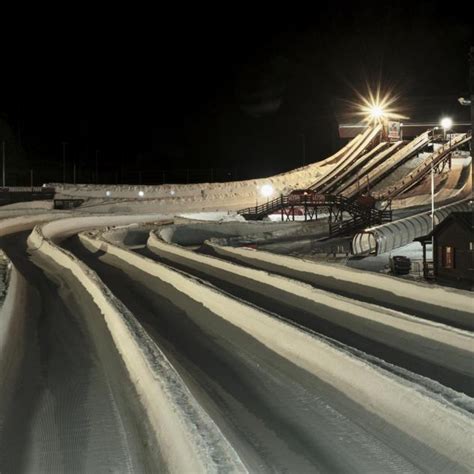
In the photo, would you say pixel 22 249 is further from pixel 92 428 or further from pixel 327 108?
pixel 327 108

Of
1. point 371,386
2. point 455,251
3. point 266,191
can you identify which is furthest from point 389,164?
point 371,386

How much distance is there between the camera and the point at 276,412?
909 centimetres

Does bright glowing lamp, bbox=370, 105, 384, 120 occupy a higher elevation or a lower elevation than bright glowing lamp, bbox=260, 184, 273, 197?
higher

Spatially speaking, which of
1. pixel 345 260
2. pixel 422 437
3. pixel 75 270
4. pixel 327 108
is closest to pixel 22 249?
pixel 75 270

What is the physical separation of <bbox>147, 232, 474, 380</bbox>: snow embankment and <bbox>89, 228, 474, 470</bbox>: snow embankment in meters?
2.13

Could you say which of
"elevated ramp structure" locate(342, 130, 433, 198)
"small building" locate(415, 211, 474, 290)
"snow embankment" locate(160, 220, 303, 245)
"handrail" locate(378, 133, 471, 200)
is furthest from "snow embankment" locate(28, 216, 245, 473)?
"elevated ramp structure" locate(342, 130, 433, 198)

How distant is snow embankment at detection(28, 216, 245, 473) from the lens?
6539 millimetres

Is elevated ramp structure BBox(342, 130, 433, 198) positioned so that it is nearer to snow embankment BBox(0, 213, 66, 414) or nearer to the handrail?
the handrail

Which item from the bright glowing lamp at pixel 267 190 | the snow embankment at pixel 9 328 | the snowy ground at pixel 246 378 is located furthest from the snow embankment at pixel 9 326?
the bright glowing lamp at pixel 267 190

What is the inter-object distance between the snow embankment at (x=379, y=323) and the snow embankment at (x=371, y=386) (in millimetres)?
2130

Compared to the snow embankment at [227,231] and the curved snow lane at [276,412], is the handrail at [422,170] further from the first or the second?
the curved snow lane at [276,412]

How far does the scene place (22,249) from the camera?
3650cm

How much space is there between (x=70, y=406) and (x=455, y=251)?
64.2 feet

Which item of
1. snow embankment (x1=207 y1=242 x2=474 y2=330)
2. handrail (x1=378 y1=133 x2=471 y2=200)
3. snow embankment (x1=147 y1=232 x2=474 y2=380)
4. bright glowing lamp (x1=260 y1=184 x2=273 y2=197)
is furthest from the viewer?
bright glowing lamp (x1=260 y1=184 x2=273 y2=197)
